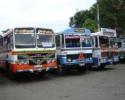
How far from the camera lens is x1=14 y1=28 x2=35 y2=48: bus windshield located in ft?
53.8

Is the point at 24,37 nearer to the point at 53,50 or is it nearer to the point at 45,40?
the point at 45,40

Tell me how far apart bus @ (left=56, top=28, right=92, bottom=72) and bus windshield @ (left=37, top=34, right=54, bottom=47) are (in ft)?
5.33

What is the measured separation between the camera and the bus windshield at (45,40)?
16953 mm

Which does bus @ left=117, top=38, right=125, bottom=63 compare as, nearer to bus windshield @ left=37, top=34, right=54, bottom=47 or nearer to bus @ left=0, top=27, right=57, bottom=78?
bus windshield @ left=37, top=34, right=54, bottom=47

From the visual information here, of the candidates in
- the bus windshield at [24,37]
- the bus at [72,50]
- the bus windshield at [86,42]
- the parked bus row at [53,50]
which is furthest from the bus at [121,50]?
the bus windshield at [24,37]

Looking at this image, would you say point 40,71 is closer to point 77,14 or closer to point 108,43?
point 108,43

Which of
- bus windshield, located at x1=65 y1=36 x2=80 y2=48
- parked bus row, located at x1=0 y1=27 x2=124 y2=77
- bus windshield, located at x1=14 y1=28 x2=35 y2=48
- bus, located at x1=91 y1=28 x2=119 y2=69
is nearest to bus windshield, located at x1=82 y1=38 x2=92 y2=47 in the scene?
parked bus row, located at x1=0 y1=27 x2=124 y2=77

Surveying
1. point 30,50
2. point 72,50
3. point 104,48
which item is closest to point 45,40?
point 30,50

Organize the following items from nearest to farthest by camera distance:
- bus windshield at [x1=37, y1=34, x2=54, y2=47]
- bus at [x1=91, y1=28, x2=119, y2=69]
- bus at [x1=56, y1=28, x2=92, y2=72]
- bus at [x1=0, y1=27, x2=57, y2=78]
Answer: bus at [x1=0, y1=27, x2=57, y2=78]
bus windshield at [x1=37, y1=34, x2=54, y2=47]
bus at [x1=56, y1=28, x2=92, y2=72]
bus at [x1=91, y1=28, x2=119, y2=69]

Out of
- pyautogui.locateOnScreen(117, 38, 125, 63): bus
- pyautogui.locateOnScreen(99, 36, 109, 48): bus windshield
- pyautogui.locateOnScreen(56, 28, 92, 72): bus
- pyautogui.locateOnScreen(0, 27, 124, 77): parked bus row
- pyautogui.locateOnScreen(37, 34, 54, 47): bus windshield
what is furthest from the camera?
pyautogui.locateOnScreen(117, 38, 125, 63): bus

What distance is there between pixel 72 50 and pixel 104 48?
3.74 metres

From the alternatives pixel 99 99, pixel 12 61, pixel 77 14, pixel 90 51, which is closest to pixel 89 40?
pixel 90 51

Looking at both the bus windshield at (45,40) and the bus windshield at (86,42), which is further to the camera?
the bus windshield at (86,42)

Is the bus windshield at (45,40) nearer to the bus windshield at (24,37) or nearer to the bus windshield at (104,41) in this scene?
the bus windshield at (24,37)
